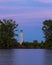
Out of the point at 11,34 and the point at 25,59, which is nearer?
the point at 25,59

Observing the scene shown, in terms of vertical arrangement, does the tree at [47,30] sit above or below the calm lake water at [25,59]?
above

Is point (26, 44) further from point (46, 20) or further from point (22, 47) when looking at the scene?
point (46, 20)

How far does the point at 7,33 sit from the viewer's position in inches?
2987

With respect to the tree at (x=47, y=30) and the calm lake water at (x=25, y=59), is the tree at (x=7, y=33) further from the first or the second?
the calm lake water at (x=25, y=59)

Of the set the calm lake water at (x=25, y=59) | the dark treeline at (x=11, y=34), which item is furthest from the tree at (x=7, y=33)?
the calm lake water at (x=25, y=59)

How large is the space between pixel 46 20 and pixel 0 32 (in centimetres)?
1091

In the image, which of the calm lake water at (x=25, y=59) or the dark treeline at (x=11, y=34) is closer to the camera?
the calm lake water at (x=25, y=59)

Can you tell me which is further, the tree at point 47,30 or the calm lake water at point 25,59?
the tree at point 47,30

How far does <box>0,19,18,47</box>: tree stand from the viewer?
7550 centimetres

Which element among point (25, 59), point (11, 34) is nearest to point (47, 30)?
point (11, 34)

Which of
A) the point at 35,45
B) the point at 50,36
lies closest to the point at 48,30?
the point at 50,36

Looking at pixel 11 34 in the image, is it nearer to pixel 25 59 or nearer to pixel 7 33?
pixel 7 33

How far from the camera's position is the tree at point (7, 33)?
7550cm

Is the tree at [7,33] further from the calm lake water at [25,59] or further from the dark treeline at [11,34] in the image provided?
the calm lake water at [25,59]
